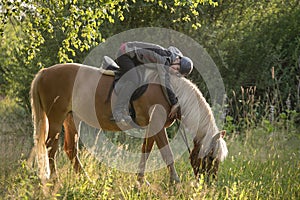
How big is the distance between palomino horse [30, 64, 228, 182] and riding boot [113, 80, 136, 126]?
4.9 inches

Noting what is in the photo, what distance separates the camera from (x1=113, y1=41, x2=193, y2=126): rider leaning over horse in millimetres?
5297

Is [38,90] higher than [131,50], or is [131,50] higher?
[131,50]

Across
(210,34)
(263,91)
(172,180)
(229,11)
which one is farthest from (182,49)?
(172,180)

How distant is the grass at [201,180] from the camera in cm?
411

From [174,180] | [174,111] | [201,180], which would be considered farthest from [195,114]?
[201,180]

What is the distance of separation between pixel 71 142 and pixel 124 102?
1218 millimetres

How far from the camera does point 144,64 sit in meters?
5.45

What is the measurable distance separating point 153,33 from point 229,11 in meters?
1.99

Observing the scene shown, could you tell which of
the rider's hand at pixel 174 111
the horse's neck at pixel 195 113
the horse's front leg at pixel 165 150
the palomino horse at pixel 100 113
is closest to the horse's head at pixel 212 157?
the palomino horse at pixel 100 113

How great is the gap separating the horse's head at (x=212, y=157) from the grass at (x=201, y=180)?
5.5 inches

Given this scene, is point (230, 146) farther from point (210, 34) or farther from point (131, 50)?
point (210, 34)

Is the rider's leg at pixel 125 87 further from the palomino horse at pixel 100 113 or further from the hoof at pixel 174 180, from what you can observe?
the hoof at pixel 174 180

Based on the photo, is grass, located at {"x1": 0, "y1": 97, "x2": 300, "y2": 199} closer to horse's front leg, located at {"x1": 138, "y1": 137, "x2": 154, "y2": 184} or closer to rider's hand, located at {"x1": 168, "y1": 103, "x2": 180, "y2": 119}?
horse's front leg, located at {"x1": 138, "y1": 137, "x2": 154, "y2": 184}

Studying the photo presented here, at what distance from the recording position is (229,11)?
10211mm
